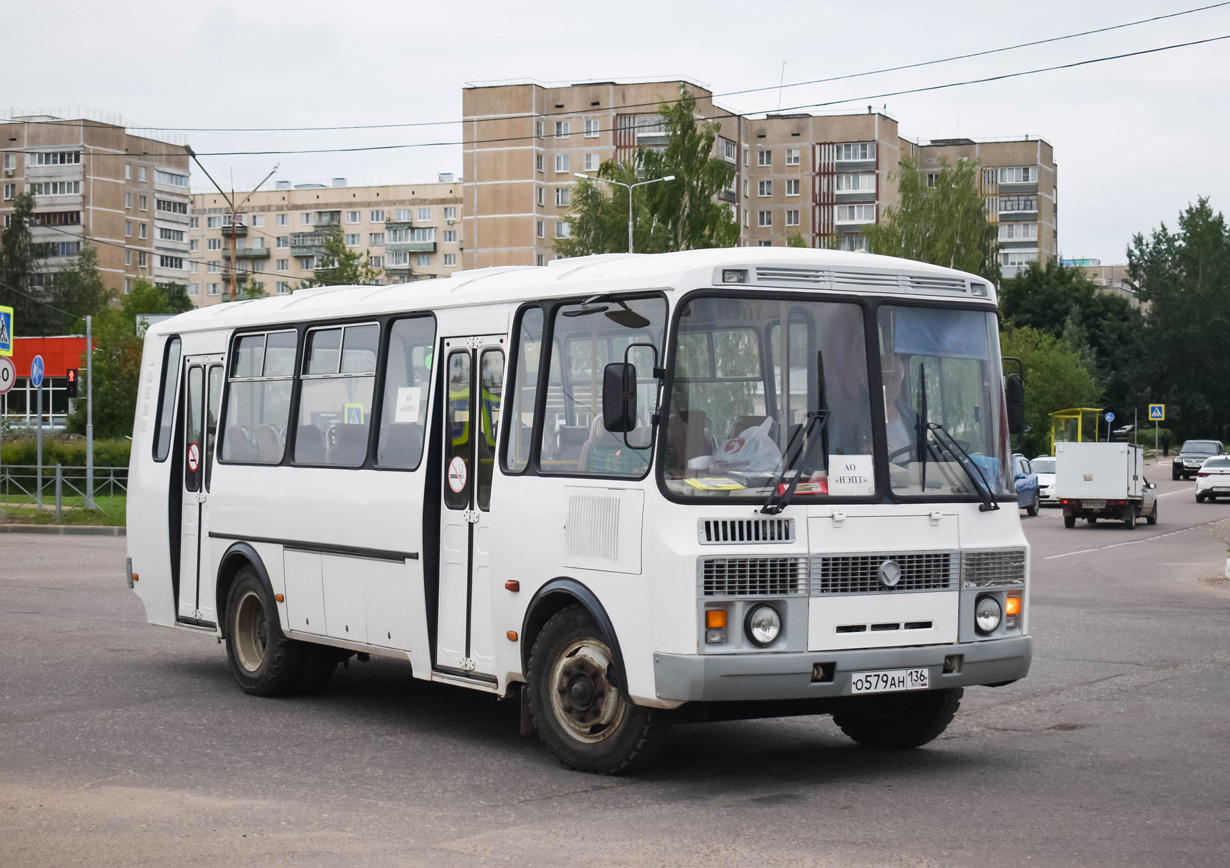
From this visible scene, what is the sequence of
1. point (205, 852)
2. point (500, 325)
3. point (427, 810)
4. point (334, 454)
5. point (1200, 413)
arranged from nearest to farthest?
point (205, 852), point (427, 810), point (500, 325), point (334, 454), point (1200, 413)

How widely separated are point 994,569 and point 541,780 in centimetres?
264

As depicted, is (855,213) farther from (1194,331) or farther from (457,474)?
(457,474)

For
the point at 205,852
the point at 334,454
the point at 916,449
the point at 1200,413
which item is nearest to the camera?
the point at 205,852

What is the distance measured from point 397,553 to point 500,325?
62.9 inches

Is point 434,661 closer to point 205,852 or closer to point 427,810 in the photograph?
point 427,810

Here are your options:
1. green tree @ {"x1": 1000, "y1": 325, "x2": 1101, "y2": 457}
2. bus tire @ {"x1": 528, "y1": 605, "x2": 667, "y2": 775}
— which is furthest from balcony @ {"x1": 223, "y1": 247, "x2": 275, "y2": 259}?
bus tire @ {"x1": 528, "y1": 605, "x2": 667, "y2": 775}

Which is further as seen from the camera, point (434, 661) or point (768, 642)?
point (434, 661)

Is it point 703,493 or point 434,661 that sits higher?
point 703,493

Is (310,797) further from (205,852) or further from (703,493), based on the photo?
(703,493)

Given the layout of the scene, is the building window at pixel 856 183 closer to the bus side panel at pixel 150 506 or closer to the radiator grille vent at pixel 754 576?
the bus side panel at pixel 150 506

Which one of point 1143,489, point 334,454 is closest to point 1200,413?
point 1143,489

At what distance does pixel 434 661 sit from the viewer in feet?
32.0

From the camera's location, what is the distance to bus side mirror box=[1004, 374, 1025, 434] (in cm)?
918

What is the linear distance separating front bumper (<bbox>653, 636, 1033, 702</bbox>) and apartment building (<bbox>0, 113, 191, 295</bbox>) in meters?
113
